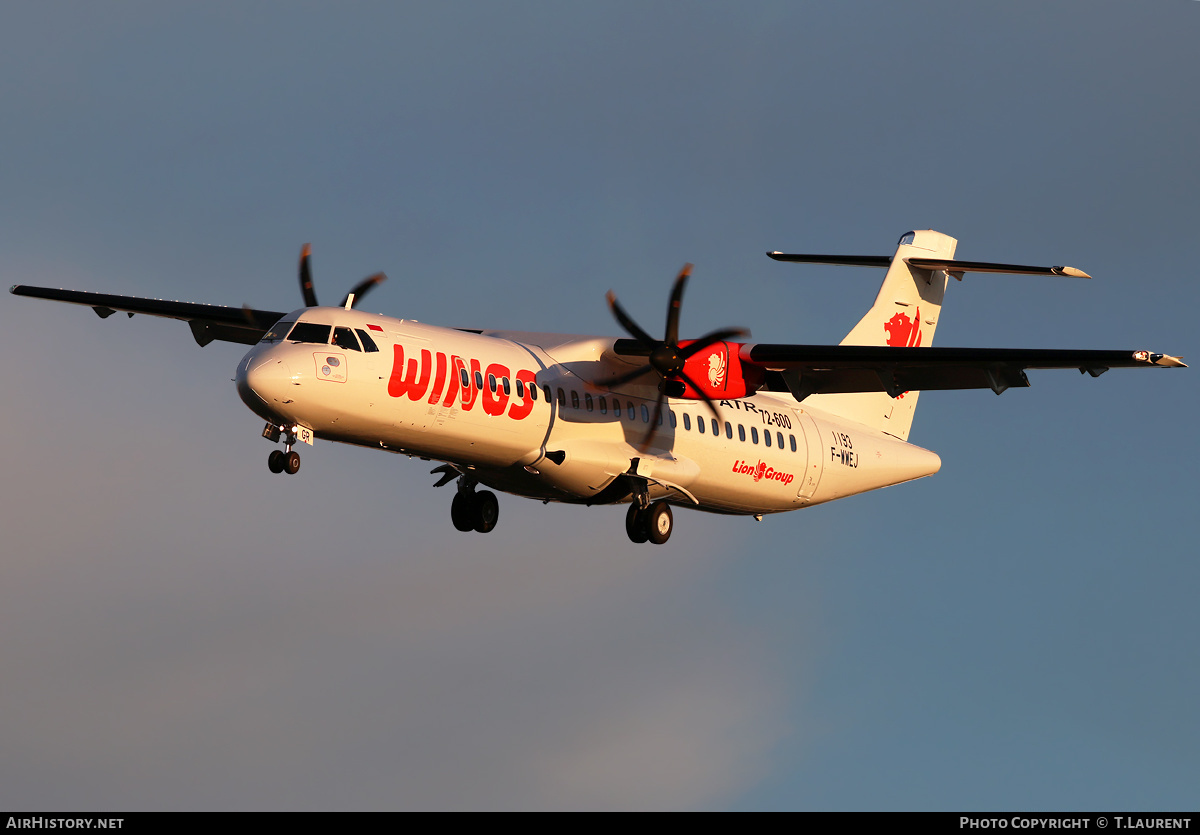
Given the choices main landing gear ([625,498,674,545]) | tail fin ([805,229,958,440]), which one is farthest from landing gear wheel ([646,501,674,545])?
tail fin ([805,229,958,440])

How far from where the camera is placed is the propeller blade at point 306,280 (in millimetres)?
24156

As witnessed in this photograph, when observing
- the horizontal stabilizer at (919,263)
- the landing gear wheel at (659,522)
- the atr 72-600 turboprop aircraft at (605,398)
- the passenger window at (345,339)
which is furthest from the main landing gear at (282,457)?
the horizontal stabilizer at (919,263)

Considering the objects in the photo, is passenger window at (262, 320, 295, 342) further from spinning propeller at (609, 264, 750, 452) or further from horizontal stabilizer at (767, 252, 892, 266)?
horizontal stabilizer at (767, 252, 892, 266)

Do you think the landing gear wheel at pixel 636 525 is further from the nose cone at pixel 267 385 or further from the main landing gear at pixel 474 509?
the nose cone at pixel 267 385

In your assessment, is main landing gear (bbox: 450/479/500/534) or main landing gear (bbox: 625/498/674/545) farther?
main landing gear (bbox: 450/479/500/534)

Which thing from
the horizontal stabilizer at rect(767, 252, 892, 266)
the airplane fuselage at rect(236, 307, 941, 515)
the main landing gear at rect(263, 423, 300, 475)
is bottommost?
the main landing gear at rect(263, 423, 300, 475)

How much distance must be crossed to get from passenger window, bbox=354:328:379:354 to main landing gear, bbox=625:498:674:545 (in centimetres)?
609

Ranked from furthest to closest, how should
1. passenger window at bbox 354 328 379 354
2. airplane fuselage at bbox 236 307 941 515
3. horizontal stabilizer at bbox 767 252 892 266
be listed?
horizontal stabilizer at bbox 767 252 892 266 → passenger window at bbox 354 328 379 354 → airplane fuselage at bbox 236 307 941 515

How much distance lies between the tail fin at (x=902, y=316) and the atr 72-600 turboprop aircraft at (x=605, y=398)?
13.5 inches

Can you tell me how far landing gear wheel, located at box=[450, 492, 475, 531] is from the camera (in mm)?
25594

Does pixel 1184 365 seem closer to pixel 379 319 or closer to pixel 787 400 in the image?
pixel 787 400

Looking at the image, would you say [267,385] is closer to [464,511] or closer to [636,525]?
[464,511]
